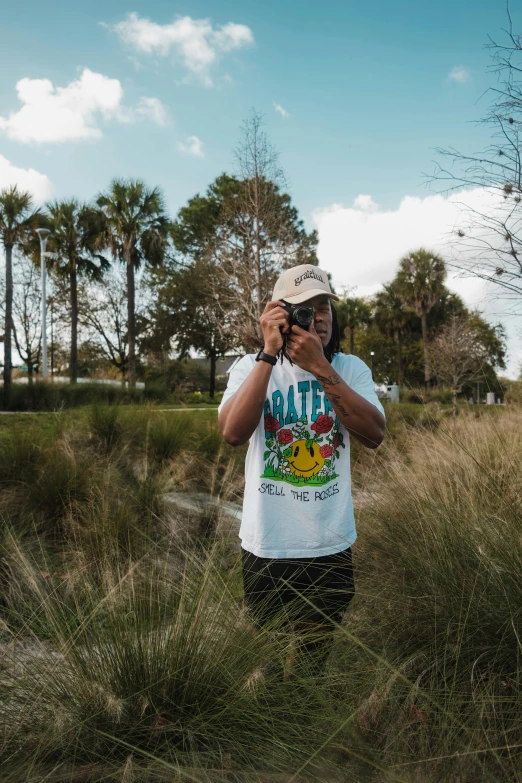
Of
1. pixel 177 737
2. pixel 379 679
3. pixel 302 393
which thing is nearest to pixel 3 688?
pixel 177 737

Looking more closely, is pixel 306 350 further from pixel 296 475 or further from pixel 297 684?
pixel 297 684

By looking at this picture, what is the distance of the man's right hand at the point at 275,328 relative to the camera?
1832 millimetres

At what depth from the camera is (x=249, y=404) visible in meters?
1.79

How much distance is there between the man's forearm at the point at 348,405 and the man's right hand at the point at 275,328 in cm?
15

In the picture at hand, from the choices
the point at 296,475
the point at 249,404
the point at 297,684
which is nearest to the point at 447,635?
the point at 297,684

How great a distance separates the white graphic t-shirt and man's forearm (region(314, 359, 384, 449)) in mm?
83

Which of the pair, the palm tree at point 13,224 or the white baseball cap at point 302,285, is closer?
the white baseball cap at point 302,285

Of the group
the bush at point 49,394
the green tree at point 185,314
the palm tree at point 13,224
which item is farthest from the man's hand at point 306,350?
the green tree at point 185,314

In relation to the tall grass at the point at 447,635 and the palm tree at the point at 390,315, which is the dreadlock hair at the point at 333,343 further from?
A: the palm tree at the point at 390,315

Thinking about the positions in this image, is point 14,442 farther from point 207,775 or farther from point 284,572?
point 207,775

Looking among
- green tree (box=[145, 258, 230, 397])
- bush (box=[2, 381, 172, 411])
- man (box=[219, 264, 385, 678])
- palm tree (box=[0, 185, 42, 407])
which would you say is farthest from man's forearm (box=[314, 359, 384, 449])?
green tree (box=[145, 258, 230, 397])

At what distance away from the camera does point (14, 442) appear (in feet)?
16.6

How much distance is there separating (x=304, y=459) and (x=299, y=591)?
0.42m

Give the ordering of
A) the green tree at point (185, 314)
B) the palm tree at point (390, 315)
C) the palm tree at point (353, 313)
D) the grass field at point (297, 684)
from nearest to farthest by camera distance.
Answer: the grass field at point (297, 684), the green tree at point (185, 314), the palm tree at point (390, 315), the palm tree at point (353, 313)
